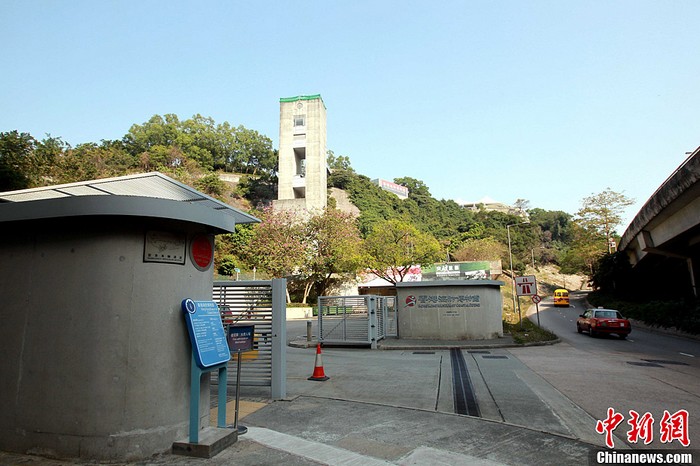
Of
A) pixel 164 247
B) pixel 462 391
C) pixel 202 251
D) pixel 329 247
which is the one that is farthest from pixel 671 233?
pixel 329 247

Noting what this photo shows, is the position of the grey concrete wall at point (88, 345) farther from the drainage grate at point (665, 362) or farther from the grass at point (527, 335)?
the grass at point (527, 335)

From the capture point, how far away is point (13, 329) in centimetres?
493

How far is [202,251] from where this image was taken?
560cm

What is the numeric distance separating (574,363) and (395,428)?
8.94m

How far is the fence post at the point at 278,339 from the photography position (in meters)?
7.87

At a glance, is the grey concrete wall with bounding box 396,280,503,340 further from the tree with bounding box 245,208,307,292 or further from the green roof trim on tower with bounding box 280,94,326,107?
the green roof trim on tower with bounding box 280,94,326,107

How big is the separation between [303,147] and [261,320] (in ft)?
165

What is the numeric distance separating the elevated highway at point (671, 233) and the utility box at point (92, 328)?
1617 cm

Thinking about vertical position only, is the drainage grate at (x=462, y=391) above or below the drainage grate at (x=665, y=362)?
above

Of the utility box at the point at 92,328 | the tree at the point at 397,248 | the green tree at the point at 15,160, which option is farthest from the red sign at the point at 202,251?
the tree at the point at 397,248

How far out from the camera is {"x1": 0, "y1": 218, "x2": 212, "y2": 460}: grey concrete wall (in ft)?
15.1

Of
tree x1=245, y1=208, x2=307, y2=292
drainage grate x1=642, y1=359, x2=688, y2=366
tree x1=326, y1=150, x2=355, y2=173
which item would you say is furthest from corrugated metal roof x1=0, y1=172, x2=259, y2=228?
tree x1=326, y1=150, x2=355, y2=173

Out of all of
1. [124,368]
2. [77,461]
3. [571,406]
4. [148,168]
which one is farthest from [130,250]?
[148,168]

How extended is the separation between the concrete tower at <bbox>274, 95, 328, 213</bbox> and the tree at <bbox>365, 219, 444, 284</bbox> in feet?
38.6
